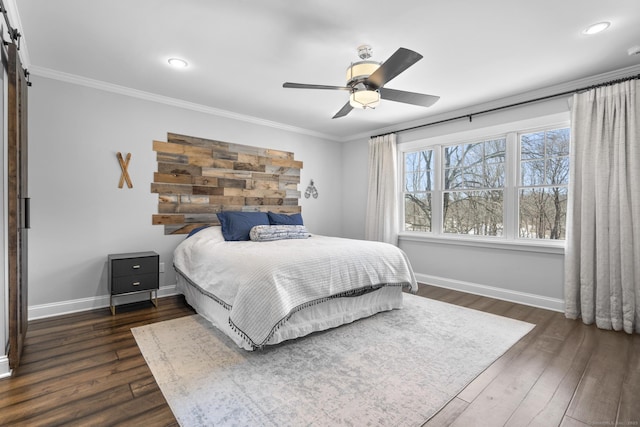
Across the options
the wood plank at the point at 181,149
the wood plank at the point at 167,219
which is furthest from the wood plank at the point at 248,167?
the wood plank at the point at 167,219

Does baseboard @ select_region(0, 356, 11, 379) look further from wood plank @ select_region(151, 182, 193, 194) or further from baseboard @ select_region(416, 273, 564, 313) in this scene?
baseboard @ select_region(416, 273, 564, 313)

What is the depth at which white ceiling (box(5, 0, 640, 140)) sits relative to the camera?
2125 mm

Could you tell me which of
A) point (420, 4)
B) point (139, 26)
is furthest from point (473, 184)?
point (139, 26)

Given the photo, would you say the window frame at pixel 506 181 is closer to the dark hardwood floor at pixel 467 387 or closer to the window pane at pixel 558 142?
the window pane at pixel 558 142

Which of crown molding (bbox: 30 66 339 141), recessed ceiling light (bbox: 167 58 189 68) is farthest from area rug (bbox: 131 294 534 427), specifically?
crown molding (bbox: 30 66 339 141)

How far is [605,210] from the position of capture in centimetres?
299

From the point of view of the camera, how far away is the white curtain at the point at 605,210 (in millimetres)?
2848

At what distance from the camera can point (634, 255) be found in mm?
2838

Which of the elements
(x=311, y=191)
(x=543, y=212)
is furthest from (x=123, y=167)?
(x=543, y=212)

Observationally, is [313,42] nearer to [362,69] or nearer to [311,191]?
[362,69]

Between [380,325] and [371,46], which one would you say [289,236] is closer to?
[380,325]

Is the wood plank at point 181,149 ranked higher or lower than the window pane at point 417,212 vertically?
higher

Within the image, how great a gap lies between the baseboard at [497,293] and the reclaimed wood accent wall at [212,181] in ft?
8.10

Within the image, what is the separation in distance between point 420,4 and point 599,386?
273 cm
